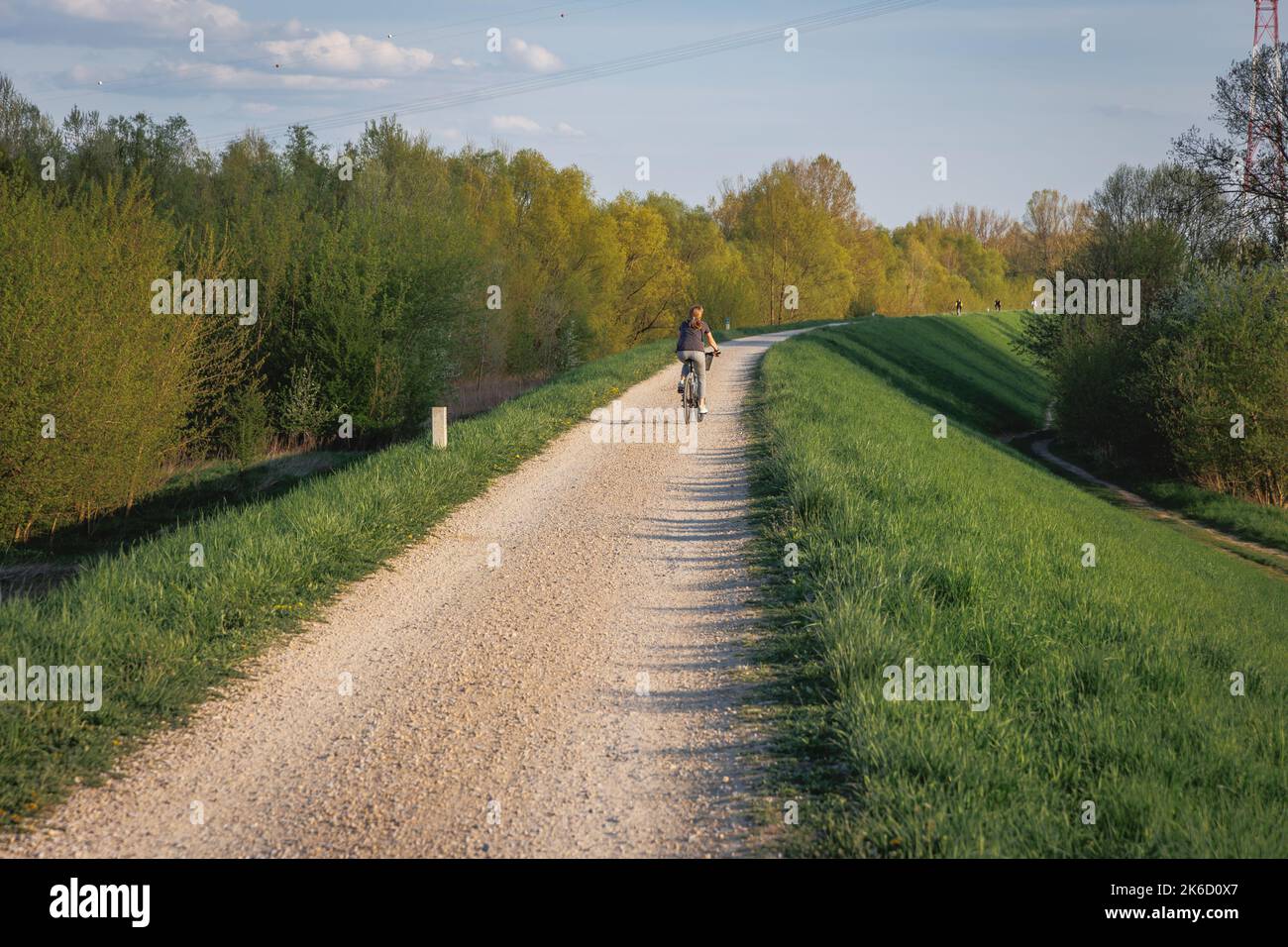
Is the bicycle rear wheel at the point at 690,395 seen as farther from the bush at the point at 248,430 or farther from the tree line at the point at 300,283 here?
the bush at the point at 248,430

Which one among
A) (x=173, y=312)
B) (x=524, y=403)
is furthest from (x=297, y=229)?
(x=524, y=403)

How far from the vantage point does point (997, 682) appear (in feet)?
21.1

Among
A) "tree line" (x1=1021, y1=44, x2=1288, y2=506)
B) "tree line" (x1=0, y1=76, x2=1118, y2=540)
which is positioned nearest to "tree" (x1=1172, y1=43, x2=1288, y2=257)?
"tree line" (x1=1021, y1=44, x2=1288, y2=506)

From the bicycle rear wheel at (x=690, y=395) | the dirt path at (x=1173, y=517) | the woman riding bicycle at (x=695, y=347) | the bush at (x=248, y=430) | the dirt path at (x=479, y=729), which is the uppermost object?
the woman riding bicycle at (x=695, y=347)

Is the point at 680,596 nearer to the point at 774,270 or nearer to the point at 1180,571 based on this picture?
the point at 1180,571

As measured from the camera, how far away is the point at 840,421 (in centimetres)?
1728

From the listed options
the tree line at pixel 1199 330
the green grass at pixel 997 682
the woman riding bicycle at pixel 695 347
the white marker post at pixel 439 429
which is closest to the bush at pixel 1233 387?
the tree line at pixel 1199 330

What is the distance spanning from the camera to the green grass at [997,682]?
14.9ft

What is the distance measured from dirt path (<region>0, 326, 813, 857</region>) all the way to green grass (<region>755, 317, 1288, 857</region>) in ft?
1.70

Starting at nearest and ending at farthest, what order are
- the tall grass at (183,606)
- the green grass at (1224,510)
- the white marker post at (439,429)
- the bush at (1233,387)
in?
the tall grass at (183,606), the white marker post at (439,429), the green grass at (1224,510), the bush at (1233,387)

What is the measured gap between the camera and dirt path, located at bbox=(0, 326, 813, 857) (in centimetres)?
464

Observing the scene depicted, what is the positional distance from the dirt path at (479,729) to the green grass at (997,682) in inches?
20.4

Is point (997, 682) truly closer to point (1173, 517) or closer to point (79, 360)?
point (79, 360)

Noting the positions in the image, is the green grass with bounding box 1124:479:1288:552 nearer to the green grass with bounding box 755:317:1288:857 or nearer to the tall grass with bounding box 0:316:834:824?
the green grass with bounding box 755:317:1288:857
